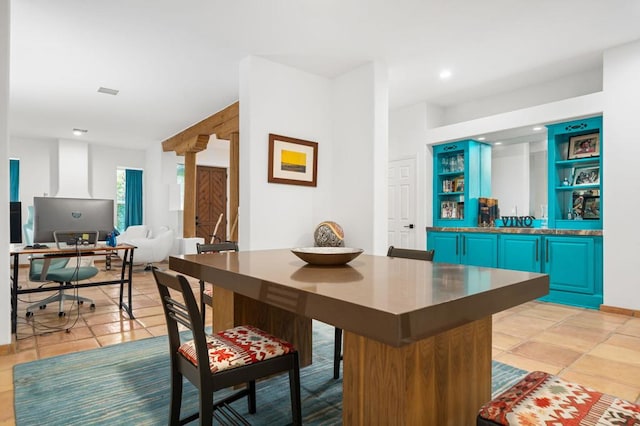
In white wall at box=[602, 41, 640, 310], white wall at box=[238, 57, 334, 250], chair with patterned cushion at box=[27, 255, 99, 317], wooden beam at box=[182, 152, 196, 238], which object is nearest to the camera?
chair with patterned cushion at box=[27, 255, 99, 317]

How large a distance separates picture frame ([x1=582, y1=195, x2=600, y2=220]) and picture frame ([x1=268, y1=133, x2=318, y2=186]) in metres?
3.18

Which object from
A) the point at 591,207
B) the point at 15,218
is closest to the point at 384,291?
the point at 15,218

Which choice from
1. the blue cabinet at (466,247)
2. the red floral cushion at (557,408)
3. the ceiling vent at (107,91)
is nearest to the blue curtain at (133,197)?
the ceiling vent at (107,91)

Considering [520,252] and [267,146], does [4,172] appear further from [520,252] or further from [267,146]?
[520,252]

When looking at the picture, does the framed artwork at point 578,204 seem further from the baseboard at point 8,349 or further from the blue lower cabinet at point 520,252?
the baseboard at point 8,349

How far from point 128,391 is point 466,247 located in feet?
14.5

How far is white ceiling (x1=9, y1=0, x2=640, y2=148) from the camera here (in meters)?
3.02

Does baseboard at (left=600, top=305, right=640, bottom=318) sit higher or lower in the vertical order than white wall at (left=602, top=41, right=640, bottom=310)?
lower

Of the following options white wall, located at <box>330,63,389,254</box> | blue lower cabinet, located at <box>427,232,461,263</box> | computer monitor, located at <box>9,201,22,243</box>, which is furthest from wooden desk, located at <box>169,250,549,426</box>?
blue lower cabinet, located at <box>427,232,461,263</box>

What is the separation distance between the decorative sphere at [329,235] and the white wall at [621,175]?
2787 mm

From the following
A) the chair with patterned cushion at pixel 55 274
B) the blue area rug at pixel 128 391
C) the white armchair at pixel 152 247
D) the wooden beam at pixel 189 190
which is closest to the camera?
the blue area rug at pixel 128 391

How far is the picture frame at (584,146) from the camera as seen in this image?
423 cm

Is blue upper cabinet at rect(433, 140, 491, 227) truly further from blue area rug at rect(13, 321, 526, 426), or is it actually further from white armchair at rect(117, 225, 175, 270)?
white armchair at rect(117, 225, 175, 270)

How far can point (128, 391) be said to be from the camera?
210cm
